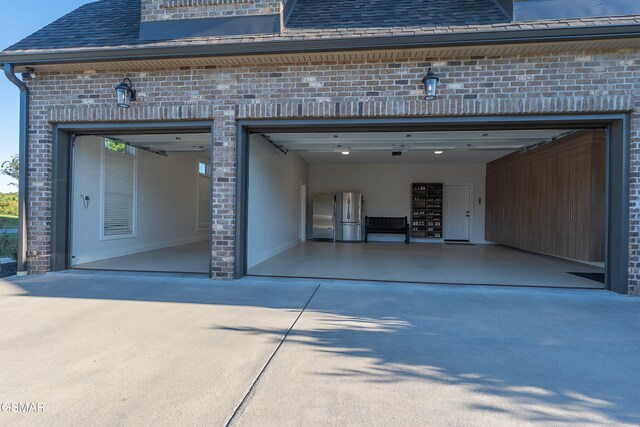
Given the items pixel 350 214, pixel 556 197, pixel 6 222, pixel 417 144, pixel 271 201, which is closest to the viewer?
pixel 271 201

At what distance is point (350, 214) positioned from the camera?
14.1 meters

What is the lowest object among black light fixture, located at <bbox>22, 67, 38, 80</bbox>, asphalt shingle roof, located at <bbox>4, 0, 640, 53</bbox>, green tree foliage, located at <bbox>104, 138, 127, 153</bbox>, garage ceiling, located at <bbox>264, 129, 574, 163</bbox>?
green tree foliage, located at <bbox>104, 138, 127, 153</bbox>

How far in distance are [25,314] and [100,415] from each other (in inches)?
104

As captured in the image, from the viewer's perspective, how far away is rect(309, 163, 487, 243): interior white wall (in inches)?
564

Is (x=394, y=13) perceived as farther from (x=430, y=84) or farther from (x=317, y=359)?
(x=317, y=359)

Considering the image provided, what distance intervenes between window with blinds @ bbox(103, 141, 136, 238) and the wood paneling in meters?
10.6

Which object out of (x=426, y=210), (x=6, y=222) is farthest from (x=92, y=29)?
(x=426, y=210)

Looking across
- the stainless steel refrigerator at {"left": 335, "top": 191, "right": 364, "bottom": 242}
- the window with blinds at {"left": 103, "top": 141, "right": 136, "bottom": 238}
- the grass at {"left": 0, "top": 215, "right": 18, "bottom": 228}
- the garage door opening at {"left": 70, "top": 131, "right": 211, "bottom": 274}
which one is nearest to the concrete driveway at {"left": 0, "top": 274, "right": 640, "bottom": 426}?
the garage door opening at {"left": 70, "top": 131, "right": 211, "bottom": 274}

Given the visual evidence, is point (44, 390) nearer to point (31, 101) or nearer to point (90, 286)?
point (90, 286)

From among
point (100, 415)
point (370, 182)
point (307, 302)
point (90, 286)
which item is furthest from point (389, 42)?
point (370, 182)

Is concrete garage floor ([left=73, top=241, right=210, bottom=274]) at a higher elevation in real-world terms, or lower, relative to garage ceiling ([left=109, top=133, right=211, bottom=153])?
lower

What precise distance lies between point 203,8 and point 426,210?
440 inches

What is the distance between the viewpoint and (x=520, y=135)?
8125 millimetres

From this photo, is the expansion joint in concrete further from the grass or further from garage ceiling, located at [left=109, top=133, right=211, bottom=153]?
the grass
